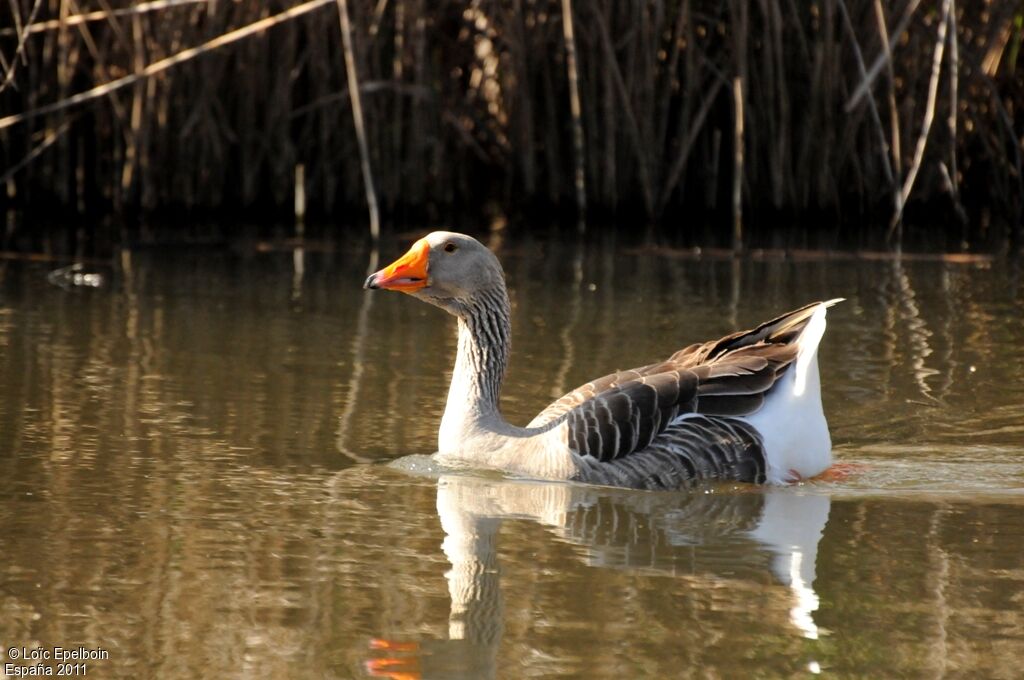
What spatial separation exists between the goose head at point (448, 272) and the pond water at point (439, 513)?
0.63 metres

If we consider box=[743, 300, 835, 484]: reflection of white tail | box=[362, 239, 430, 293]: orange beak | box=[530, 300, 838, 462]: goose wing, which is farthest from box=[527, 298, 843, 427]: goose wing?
box=[362, 239, 430, 293]: orange beak

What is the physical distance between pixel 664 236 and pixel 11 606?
31.4ft

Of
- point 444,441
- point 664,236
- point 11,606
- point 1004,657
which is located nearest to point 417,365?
point 444,441

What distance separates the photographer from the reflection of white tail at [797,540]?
4.53 meters

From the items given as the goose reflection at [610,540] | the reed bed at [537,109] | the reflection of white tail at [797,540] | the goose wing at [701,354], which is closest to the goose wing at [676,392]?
the goose wing at [701,354]

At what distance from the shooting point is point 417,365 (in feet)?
27.3

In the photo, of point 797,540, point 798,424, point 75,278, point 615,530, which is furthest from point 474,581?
point 75,278

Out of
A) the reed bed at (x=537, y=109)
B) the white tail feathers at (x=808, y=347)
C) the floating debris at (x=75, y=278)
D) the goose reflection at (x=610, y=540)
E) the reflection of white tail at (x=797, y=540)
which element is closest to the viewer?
the goose reflection at (x=610, y=540)

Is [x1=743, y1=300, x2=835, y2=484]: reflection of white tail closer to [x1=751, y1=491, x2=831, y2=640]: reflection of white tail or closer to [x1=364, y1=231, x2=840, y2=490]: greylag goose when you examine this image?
[x1=364, y1=231, x2=840, y2=490]: greylag goose

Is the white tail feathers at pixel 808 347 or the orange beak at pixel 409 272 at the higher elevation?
the orange beak at pixel 409 272

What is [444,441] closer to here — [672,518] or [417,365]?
[672,518]

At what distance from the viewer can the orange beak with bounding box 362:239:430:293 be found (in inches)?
256

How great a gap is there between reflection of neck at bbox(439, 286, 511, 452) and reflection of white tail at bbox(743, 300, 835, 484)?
106 cm

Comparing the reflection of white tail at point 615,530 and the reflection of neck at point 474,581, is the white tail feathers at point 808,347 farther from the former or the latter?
the reflection of neck at point 474,581
